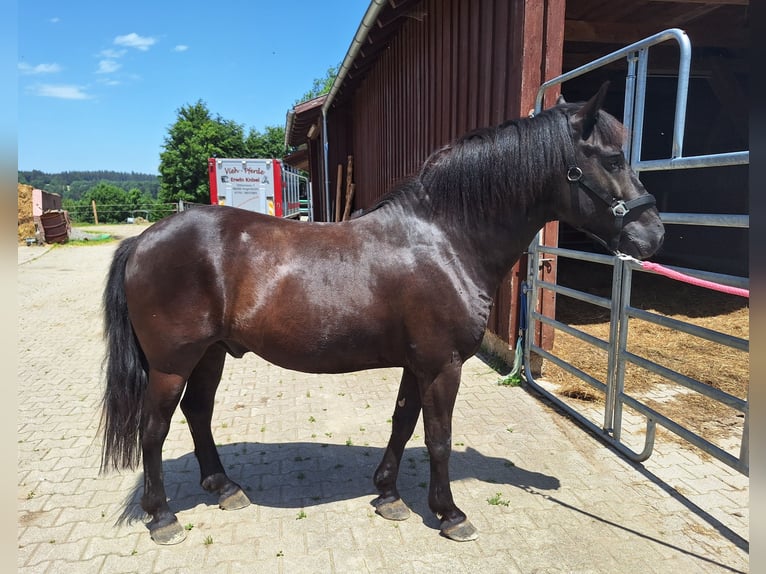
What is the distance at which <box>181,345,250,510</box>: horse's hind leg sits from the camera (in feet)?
8.92

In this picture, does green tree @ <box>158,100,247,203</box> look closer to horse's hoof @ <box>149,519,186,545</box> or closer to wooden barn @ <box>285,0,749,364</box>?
wooden barn @ <box>285,0,749,364</box>

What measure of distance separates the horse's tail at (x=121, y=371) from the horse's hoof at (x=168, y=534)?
43cm

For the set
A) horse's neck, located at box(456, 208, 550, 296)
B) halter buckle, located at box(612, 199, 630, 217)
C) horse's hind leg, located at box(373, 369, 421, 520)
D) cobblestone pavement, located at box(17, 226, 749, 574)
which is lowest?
cobblestone pavement, located at box(17, 226, 749, 574)

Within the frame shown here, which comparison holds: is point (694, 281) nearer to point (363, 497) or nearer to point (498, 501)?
point (498, 501)

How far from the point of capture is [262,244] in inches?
93.3

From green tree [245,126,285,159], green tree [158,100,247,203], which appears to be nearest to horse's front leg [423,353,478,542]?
green tree [158,100,247,203]

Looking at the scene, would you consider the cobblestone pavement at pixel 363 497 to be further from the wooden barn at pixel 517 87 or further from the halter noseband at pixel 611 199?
the wooden barn at pixel 517 87

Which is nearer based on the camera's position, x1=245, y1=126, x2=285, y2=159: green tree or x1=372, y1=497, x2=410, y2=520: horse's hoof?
x1=372, y1=497, x2=410, y2=520: horse's hoof

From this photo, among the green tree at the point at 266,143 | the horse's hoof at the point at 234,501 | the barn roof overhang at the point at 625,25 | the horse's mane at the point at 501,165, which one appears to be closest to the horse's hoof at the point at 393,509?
the horse's hoof at the point at 234,501

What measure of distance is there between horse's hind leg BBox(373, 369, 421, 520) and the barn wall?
129 centimetres

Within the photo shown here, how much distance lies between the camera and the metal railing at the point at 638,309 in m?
2.44

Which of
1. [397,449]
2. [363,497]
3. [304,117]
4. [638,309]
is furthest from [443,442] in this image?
[304,117]

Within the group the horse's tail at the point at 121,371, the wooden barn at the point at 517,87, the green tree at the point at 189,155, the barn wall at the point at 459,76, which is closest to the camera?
the horse's tail at the point at 121,371

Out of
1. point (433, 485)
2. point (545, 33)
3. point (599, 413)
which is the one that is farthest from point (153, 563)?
point (545, 33)
